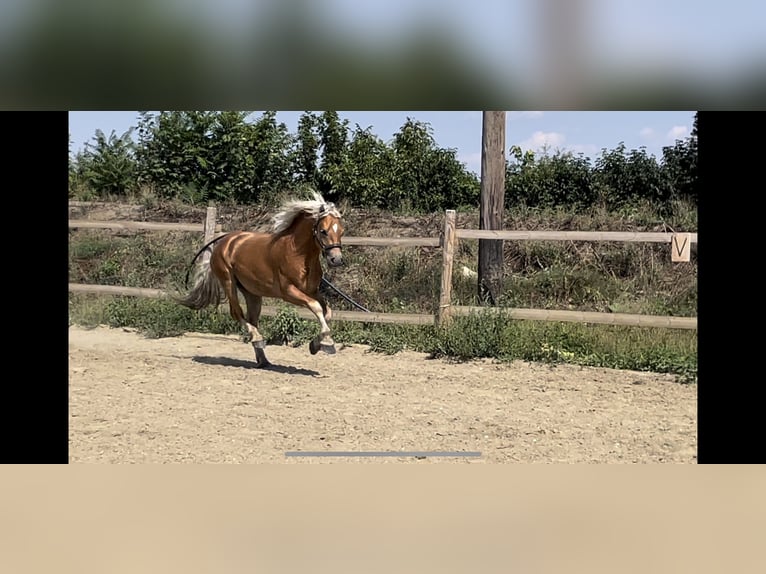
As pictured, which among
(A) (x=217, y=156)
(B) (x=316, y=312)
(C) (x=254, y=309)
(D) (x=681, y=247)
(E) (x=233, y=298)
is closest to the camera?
(B) (x=316, y=312)

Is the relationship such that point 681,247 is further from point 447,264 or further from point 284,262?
point 284,262

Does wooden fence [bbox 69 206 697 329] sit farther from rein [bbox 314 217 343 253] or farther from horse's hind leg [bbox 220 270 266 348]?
rein [bbox 314 217 343 253]

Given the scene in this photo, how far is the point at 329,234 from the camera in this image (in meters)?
7.32

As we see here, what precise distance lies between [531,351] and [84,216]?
614cm

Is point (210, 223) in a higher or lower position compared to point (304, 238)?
higher

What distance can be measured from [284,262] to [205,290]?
3.34ft

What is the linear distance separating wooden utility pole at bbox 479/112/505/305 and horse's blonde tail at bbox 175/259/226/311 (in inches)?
130

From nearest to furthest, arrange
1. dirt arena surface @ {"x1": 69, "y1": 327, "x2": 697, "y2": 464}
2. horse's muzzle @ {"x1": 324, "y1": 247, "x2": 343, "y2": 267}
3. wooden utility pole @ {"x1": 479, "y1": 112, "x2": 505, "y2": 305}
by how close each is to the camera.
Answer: dirt arena surface @ {"x1": 69, "y1": 327, "x2": 697, "y2": 464}, horse's muzzle @ {"x1": 324, "y1": 247, "x2": 343, "y2": 267}, wooden utility pole @ {"x1": 479, "y1": 112, "x2": 505, "y2": 305}

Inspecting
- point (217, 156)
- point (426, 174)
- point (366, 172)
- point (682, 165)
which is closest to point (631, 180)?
point (682, 165)

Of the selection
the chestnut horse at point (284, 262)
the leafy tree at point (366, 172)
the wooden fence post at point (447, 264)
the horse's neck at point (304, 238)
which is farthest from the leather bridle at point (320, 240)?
the leafy tree at point (366, 172)

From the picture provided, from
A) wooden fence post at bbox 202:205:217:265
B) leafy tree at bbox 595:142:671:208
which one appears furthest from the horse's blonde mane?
leafy tree at bbox 595:142:671:208

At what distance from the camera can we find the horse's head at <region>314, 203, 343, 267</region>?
23.9 feet

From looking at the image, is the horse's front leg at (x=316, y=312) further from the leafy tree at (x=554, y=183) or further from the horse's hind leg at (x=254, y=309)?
the leafy tree at (x=554, y=183)
